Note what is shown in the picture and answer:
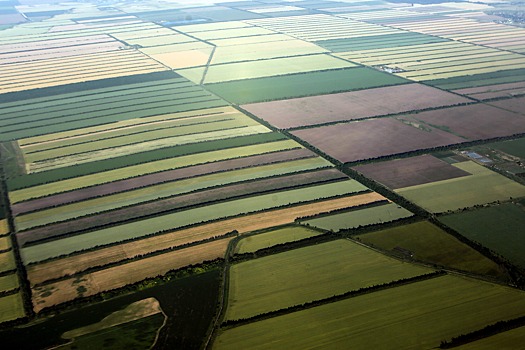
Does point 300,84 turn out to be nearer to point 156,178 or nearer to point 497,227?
point 156,178

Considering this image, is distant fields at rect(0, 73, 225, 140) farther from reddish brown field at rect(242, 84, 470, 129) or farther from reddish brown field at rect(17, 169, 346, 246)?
reddish brown field at rect(17, 169, 346, 246)

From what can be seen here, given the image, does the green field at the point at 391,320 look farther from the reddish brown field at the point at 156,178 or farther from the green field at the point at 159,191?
the reddish brown field at the point at 156,178

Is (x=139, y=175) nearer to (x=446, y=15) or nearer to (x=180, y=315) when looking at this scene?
(x=180, y=315)

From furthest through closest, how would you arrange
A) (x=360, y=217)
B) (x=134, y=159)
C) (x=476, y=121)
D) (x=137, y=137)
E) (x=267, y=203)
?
(x=476, y=121) < (x=137, y=137) < (x=134, y=159) < (x=267, y=203) < (x=360, y=217)

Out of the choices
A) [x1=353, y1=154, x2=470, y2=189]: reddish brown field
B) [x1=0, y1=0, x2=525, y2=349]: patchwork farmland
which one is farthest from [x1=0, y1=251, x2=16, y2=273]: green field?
[x1=353, y1=154, x2=470, y2=189]: reddish brown field

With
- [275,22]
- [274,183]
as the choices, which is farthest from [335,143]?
[275,22]

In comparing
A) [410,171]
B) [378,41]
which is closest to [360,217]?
[410,171]

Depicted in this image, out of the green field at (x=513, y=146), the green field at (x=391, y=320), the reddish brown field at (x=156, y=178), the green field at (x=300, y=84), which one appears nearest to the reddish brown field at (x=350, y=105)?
the green field at (x=300, y=84)
